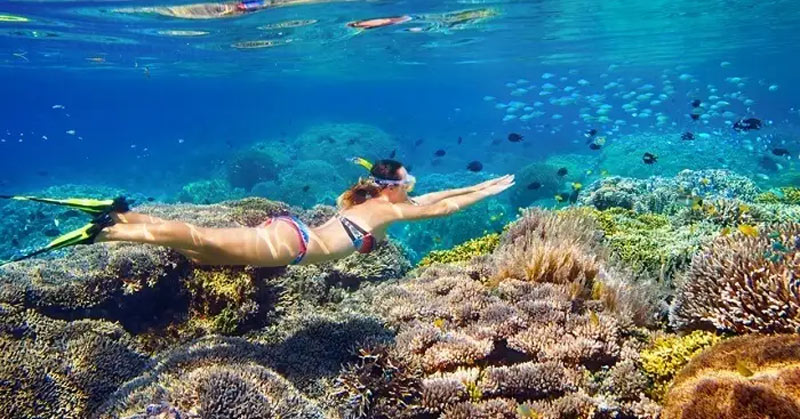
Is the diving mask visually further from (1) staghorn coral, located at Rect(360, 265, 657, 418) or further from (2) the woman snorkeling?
(1) staghorn coral, located at Rect(360, 265, 657, 418)

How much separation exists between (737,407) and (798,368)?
0.56 m

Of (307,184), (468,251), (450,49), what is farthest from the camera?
(450,49)

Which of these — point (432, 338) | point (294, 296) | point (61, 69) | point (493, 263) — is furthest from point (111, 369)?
point (61, 69)

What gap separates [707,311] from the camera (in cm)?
472

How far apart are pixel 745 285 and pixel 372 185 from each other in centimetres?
407

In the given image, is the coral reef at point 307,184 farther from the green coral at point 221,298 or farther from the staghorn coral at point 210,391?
the staghorn coral at point 210,391

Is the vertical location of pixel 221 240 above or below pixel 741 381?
above

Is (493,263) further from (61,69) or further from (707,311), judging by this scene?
(61,69)

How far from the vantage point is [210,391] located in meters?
3.64

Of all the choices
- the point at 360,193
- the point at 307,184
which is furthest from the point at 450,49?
the point at 360,193

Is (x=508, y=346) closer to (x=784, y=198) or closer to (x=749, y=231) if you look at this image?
(x=749, y=231)

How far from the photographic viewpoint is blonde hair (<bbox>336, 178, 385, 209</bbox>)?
19.5ft

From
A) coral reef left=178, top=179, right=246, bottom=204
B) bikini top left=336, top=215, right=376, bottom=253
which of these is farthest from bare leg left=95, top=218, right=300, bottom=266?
coral reef left=178, top=179, right=246, bottom=204

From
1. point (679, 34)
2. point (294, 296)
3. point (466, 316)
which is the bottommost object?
point (679, 34)
